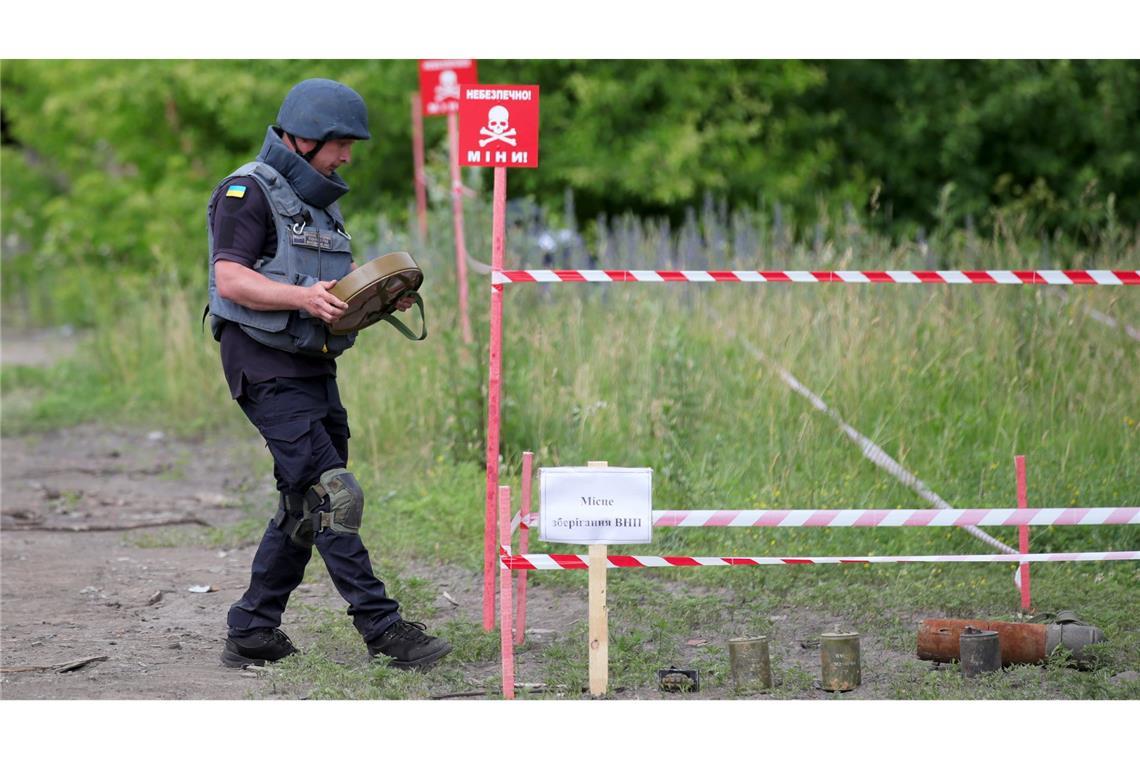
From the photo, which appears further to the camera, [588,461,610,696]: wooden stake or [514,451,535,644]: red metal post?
[514,451,535,644]: red metal post

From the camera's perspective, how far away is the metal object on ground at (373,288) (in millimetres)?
5344

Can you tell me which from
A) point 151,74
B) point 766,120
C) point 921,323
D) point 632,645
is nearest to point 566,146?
point 766,120

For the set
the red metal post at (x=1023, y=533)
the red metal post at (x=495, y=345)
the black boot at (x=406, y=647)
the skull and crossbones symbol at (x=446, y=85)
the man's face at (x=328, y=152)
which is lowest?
the black boot at (x=406, y=647)

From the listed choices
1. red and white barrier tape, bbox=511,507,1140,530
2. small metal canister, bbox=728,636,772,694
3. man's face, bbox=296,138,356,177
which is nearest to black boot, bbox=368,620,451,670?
red and white barrier tape, bbox=511,507,1140,530

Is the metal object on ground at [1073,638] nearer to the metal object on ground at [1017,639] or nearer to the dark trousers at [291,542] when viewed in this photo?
the metal object on ground at [1017,639]

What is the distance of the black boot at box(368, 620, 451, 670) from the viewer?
5586 mm

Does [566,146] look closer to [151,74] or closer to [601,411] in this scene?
[151,74]

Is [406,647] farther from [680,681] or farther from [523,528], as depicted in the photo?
A: [680,681]

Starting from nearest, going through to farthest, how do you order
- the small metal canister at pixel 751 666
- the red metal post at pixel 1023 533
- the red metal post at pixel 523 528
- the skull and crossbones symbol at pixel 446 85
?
the small metal canister at pixel 751 666 < the red metal post at pixel 523 528 < the red metal post at pixel 1023 533 < the skull and crossbones symbol at pixel 446 85

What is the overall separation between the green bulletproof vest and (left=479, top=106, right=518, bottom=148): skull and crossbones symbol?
0.77 m

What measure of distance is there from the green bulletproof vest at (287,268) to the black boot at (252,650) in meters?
1.17

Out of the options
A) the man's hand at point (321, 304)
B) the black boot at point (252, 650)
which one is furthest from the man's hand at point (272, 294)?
the black boot at point (252, 650)

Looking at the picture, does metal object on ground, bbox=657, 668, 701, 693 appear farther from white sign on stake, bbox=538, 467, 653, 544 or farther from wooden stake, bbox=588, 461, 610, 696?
white sign on stake, bbox=538, 467, 653, 544

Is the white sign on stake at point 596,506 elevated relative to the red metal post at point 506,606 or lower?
elevated
